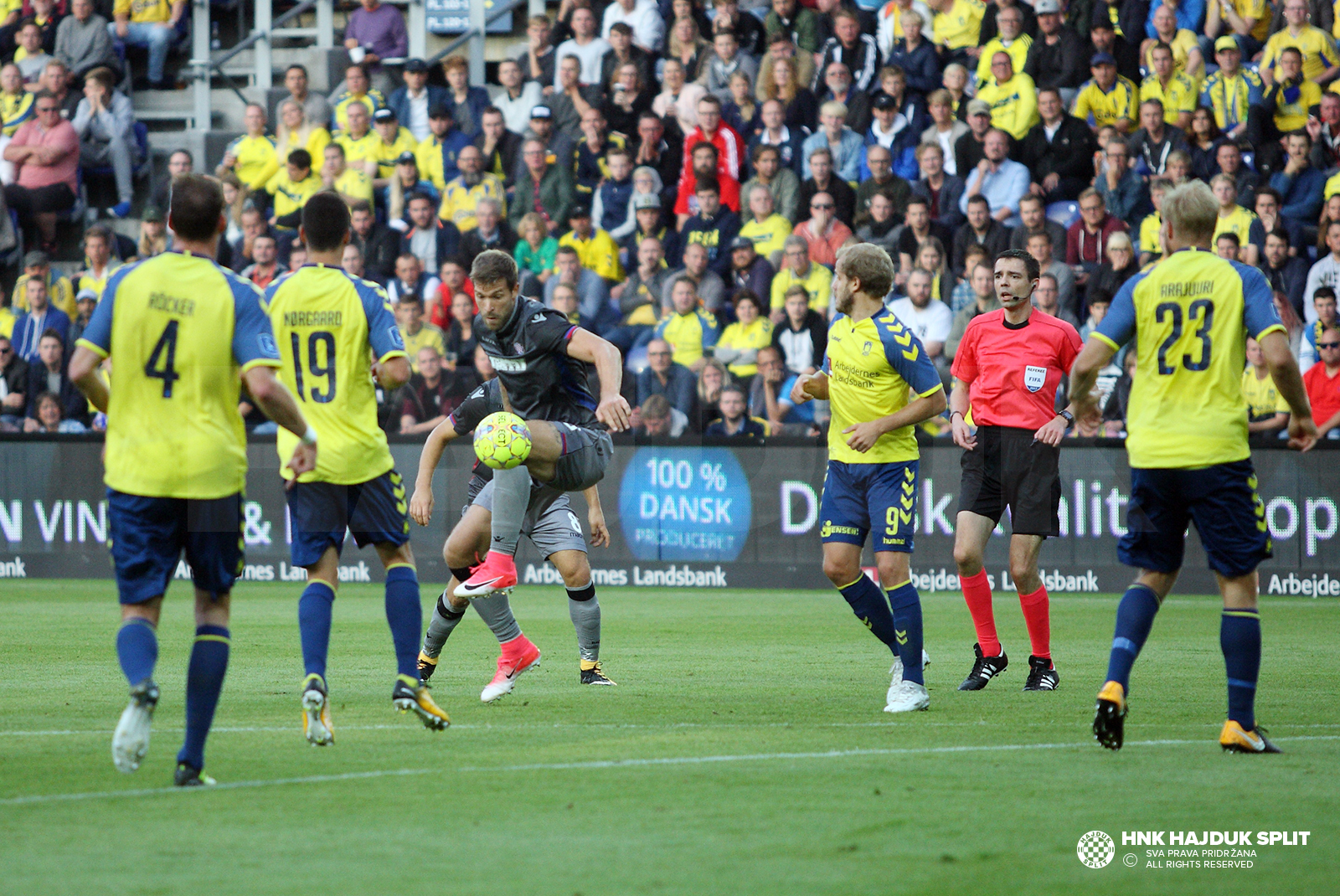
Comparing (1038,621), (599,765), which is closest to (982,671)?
(1038,621)

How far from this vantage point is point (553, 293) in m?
18.9

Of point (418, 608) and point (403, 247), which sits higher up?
point (403, 247)

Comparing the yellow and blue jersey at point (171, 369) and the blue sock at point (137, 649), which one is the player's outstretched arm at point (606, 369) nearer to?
the yellow and blue jersey at point (171, 369)

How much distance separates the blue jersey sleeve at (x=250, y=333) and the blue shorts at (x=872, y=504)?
3.25 metres

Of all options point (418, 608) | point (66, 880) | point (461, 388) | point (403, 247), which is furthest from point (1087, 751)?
point (403, 247)

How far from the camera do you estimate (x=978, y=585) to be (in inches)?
377

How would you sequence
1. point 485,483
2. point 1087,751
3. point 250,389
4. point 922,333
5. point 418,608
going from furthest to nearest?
point 922,333 → point 485,483 → point 418,608 → point 1087,751 → point 250,389

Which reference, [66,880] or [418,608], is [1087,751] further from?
[66,880]

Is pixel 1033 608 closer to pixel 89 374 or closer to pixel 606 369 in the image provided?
pixel 606 369

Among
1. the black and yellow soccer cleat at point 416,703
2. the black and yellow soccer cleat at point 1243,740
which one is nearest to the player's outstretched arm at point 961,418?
the black and yellow soccer cleat at point 1243,740

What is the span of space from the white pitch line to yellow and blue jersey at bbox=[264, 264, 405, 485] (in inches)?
56.9

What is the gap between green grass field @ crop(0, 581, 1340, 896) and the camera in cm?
465

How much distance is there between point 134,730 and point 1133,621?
381cm

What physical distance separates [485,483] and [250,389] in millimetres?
3525
